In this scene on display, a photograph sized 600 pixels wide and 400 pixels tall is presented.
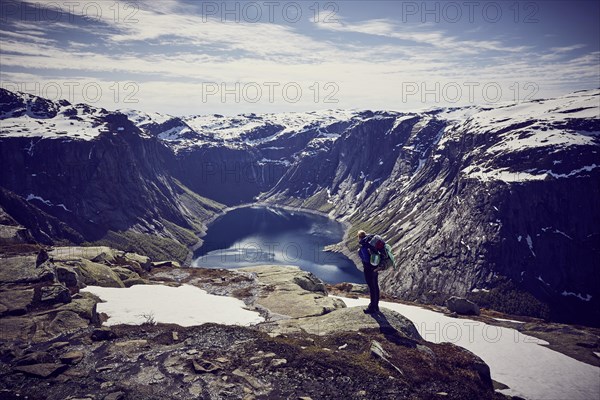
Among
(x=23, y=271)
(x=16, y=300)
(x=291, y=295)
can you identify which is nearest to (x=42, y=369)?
(x=16, y=300)

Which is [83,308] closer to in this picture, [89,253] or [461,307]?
[89,253]

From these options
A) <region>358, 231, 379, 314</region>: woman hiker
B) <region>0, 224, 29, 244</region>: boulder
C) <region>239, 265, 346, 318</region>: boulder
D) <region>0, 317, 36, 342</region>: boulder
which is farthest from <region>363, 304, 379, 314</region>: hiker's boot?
<region>0, 224, 29, 244</region>: boulder

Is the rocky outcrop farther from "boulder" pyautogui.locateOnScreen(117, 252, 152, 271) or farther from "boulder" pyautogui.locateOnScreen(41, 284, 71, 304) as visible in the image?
"boulder" pyautogui.locateOnScreen(117, 252, 152, 271)

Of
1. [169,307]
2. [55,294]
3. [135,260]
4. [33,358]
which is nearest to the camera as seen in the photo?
[33,358]

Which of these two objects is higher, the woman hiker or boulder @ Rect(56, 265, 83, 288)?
the woman hiker

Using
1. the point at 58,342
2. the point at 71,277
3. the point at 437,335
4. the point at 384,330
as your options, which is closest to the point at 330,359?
the point at 384,330

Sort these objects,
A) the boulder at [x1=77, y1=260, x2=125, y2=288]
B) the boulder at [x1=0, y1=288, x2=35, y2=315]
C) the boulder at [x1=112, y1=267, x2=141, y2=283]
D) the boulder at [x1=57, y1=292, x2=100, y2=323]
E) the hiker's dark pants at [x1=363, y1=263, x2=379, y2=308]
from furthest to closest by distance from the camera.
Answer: the boulder at [x1=112, y1=267, x2=141, y2=283], the boulder at [x1=77, y1=260, x2=125, y2=288], the hiker's dark pants at [x1=363, y1=263, x2=379, y2=308], the boulder at [x1=57, y1=292, x2=100, y2=323], the boulder at [x1=0, y1=288, x2=35, y2=315]
